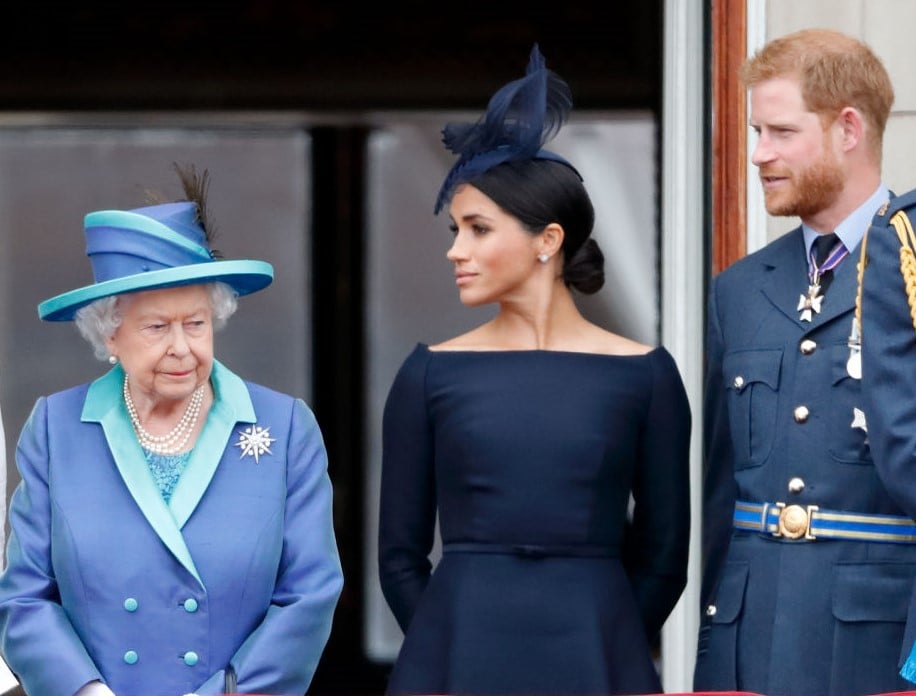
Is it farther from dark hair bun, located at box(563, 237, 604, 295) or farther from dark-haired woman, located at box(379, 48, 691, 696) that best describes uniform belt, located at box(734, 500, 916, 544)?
dark hair bun, located at box(563, 237, 604, 295)

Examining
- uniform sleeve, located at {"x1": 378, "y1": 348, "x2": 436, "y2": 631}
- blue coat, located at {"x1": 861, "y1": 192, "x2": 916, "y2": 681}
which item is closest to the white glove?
uniform sleeve, located at {"x1": 378, "y1": 348, "x2": 436, "y2": 631}

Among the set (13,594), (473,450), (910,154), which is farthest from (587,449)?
(910,154)

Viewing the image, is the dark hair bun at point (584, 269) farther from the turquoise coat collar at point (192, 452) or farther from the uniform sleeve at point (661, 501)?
the turquoise coat collar at point (192, 452)

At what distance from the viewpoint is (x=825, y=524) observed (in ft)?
12.0

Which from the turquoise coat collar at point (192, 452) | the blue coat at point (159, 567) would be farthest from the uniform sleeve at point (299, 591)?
the turquoise coat collar at point (192, 452)

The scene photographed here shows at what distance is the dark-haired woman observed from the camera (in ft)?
12.4

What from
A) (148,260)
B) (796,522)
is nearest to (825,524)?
(796,522)

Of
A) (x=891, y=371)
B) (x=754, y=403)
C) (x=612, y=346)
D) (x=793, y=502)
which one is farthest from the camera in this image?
(x=612, y=346)

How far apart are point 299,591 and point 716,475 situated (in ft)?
2.88

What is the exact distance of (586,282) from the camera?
3.98 m

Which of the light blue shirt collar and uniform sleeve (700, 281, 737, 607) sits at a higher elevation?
the light blue shirt collar

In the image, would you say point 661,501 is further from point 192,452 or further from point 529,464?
point 192,452

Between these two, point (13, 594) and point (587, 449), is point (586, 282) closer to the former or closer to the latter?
point (587, 449)

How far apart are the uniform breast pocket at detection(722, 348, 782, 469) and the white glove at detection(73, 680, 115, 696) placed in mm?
1222
